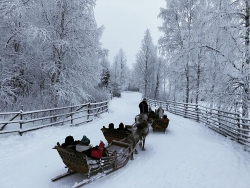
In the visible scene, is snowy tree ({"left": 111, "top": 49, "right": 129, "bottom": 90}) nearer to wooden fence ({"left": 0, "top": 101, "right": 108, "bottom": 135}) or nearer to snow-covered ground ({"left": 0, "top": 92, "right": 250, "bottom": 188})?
wooden fence ({"left": 0, "top": 101, "right": 108, "bottom": 135})

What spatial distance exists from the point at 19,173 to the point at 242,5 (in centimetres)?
1123

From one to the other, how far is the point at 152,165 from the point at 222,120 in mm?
6102

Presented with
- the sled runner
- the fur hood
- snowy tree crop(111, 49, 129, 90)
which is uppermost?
snowy tree crop(111, 49, 129, 90)

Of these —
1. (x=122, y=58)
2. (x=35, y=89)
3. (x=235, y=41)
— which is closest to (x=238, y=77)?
(x=235, y=41)

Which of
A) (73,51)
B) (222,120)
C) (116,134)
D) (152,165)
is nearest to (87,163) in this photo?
(152,165)

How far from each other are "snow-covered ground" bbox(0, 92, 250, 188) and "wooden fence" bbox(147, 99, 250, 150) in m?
0.52

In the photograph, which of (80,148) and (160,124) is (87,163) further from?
(160,124)

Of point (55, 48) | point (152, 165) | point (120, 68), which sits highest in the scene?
point (120, 68)

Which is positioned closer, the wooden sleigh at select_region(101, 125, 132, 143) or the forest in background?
the wooden sleigh at select_region(101, 125, 132, 143)

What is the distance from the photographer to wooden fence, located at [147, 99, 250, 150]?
7.89 m

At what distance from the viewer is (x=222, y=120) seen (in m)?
9.80

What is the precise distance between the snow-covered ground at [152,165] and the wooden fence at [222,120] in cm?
52

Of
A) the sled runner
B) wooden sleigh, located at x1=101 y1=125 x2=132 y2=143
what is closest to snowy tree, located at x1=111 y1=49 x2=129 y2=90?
wooden sleigh, located at x1=101 y1=125 x2=132 y2=143

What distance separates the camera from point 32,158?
599cm
